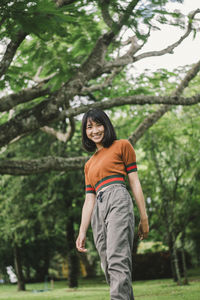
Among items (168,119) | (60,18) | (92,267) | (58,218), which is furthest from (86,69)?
(92,267)

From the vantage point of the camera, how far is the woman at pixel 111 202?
2.85 metres

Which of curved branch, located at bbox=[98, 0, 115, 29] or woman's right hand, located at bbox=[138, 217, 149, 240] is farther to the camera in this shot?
curved branch, located at bbox=[98, 0, 115, 29]

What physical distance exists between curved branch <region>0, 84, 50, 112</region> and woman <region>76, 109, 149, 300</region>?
3.89m

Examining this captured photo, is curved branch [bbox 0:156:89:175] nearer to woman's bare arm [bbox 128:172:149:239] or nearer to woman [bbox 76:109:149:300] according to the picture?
woman [bbox 76:109:149:300]

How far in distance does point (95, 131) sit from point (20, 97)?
4378 mm

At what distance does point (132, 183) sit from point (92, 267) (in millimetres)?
27151

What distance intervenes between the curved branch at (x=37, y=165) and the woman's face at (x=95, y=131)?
383cm

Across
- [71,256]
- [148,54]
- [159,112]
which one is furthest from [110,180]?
[71,256]

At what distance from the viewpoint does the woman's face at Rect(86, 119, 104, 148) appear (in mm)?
3430

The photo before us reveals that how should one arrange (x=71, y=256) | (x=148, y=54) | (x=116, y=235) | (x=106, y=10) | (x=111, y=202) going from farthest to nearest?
(x=71, y=256)
(x=148, y=54)
(x=106, y=10)
(x=111, y=202)
(x=116, y=235)

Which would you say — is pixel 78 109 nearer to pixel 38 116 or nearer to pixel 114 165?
pixel 38 116

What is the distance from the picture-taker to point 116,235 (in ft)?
9.53

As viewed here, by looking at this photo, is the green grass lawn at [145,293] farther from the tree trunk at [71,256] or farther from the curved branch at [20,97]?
the curved branch at [20,97]

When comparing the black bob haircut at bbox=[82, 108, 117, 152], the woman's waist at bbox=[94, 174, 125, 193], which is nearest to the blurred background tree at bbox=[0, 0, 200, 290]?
the black bob haircut at bbox=[82, 108, 117, 152]
